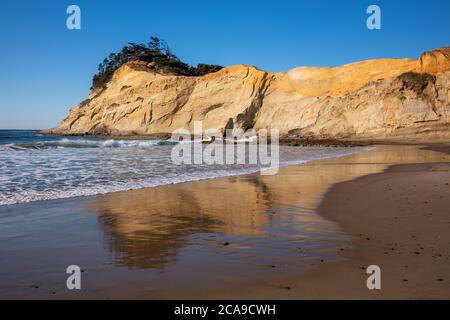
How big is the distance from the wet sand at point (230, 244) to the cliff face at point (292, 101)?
2622cm

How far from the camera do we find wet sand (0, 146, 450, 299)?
10.6ft

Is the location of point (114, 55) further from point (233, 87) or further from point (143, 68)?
point (233, 87)

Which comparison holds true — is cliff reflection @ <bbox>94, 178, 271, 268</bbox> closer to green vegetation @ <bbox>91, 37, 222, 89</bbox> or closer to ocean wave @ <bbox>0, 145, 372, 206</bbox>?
ocean wave @ <bbox>0, 145, 372, 206</bbox>

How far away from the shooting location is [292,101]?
132 feet

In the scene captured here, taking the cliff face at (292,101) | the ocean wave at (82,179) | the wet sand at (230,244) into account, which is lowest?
the wet sand at (230,244)

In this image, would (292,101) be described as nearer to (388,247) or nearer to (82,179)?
(82,179)

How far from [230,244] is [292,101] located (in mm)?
36805

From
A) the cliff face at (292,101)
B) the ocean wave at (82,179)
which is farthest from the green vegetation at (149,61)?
the ocean wave at (82,179)

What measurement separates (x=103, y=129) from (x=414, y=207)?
48.9 metres

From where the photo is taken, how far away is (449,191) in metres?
7.66

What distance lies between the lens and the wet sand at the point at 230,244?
322 centimetres

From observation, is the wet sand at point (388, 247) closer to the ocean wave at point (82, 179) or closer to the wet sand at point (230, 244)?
the wet sand at point (230, 244)
